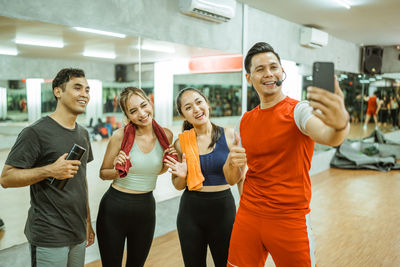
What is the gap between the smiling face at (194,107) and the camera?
207cm

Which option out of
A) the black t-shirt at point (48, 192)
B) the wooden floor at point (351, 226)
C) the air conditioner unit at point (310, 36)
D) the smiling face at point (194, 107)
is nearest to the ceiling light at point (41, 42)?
the black t-shirt at point (48, 192)

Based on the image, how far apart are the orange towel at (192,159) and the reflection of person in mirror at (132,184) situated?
11 cm

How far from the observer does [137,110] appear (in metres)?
2.06

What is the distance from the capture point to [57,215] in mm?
1694

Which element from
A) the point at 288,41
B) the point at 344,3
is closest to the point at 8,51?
the point at 344,3

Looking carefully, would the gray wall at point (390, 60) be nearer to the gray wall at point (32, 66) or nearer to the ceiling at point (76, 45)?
the ceiling at point (76, 45)

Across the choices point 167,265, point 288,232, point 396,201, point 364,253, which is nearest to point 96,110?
point 167,265

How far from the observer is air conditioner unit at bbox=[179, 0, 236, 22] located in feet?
11.8

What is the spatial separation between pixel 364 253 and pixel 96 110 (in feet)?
10.1

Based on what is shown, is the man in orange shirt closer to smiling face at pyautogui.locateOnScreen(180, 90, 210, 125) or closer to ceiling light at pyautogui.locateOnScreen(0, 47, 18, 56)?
smiling face at pyautogui.locateOnScreen(180, 90, 210, 125)

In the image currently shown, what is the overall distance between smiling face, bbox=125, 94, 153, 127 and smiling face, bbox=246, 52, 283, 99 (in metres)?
0.79

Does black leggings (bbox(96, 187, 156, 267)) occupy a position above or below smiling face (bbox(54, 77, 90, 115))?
below

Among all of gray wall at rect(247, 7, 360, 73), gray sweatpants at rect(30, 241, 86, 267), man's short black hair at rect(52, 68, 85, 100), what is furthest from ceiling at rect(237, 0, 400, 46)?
gray sweatpants at rect(30, 241, 86, 267)

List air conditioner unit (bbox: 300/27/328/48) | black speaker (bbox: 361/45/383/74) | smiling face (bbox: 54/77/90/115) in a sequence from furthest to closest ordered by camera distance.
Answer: black speaker (bbox: 361/45/383/74), air conditioner unit (bbox: 300/27/328/48), smiling face (bbox: 54/77/90/115)
